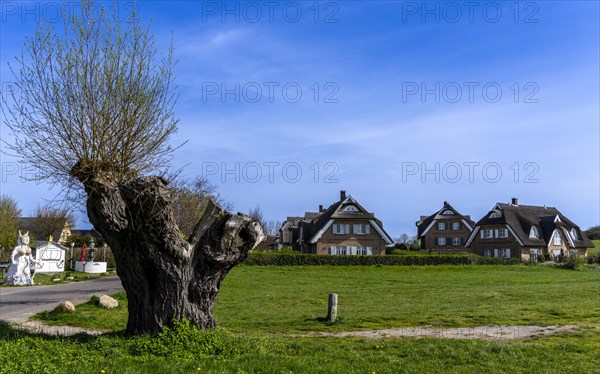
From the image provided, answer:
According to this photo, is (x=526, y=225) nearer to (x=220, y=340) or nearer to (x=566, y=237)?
(x=566, y=237)

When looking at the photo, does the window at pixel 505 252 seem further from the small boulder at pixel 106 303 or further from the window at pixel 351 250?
the small boulder at pixel 106 303

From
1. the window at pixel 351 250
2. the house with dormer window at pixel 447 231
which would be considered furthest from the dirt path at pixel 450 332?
the house with dormer window at pixel 447 231

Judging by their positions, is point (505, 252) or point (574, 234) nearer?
point (505, 252)

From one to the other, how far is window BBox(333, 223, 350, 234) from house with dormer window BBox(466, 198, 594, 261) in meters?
22.1

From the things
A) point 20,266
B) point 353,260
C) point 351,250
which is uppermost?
point 351,250

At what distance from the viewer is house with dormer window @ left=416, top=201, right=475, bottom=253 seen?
77625 millimetres

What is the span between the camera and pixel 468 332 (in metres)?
13.0

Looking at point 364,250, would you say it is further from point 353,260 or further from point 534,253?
point 534,253

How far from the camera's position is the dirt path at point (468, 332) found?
12.3 meters

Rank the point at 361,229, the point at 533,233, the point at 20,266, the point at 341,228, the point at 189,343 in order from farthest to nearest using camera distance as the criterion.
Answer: the point at 533,233
the point at 361,229
the point at 341,228
the point at 20,266
the point at 189,343

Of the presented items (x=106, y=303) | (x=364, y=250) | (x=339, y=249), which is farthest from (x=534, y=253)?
(x=106, y=303)

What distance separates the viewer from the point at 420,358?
9453 millimetres

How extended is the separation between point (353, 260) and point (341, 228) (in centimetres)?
1107

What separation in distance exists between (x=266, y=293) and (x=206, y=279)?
1515 centimetres
